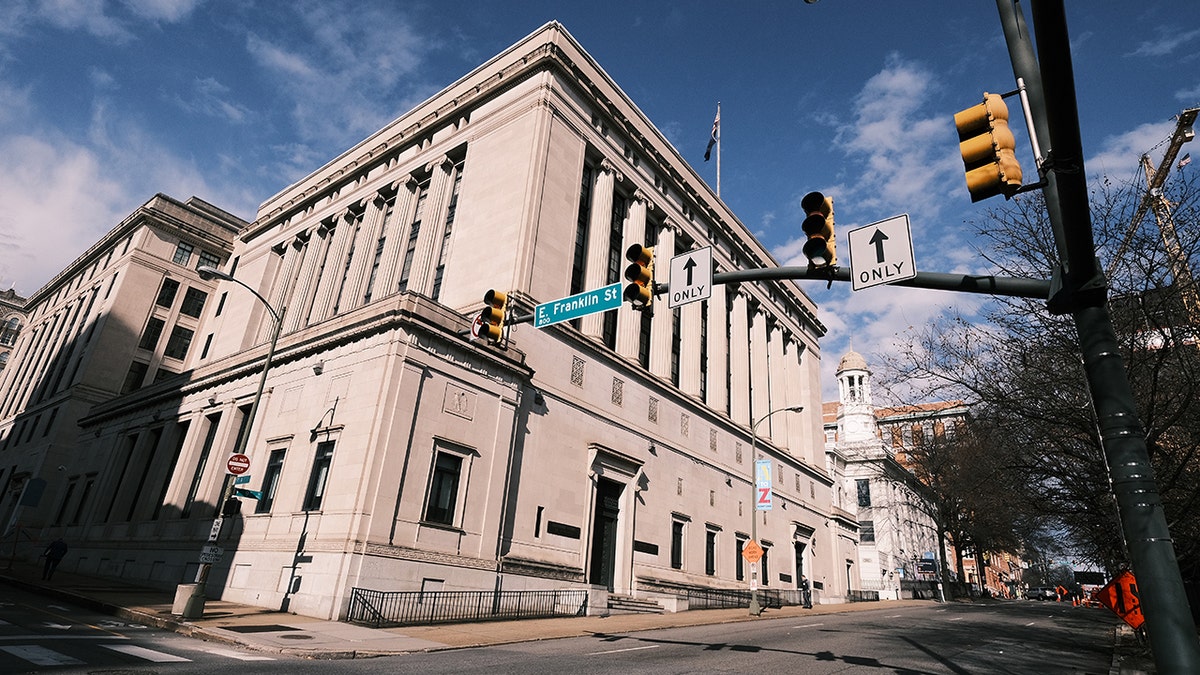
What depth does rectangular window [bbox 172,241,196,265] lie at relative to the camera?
189 ft

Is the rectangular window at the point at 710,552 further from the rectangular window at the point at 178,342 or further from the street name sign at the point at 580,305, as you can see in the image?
the rectangular window at the point at 178,342

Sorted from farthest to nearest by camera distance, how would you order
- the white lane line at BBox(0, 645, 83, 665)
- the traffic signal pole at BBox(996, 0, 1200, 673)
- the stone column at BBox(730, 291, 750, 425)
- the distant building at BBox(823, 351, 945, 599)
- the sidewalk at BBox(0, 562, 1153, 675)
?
the distant building at BBox(823, 351, 945, 599), the stone column at BBox(730, 291, 750, 425), the sidewalk at BBox(0, 562, 1153, 675), the white lane line at BBox(0, 645, 83, 665), the traffic signal pole at BBox(996, 0, 1200, 673)

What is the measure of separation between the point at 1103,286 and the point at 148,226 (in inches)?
2686

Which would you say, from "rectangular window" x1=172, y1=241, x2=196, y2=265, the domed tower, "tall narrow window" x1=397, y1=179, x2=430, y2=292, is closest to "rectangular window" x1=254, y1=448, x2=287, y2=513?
"tall narrow window" x1=397, y1=179, x2=430, y2=292

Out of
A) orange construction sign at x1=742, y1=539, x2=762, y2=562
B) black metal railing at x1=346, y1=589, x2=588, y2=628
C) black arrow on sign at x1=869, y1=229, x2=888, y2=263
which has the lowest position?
black metal railing at x1=346, y1=589, x2=588, y2=628

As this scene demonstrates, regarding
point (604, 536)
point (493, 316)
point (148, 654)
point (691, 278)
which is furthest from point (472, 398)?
point (691, 278)

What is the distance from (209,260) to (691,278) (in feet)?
208

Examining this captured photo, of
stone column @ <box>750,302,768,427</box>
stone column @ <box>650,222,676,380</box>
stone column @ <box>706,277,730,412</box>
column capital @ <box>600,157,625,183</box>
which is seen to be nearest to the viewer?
column capital @ <box>600,157,625,183</box>

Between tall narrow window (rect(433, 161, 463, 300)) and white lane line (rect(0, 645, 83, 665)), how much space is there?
2373cm

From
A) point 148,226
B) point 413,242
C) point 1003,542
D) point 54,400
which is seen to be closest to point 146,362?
point 54,400

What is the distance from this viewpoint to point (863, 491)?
73.6 m

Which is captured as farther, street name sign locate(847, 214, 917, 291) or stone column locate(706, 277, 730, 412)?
stone column locate(706, 277, 730, 412)

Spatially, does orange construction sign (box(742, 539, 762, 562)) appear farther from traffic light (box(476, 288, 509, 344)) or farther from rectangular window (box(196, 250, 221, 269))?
rectangular window (box(196, 250, 221, 269))

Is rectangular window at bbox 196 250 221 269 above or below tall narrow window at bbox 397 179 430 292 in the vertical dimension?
above
